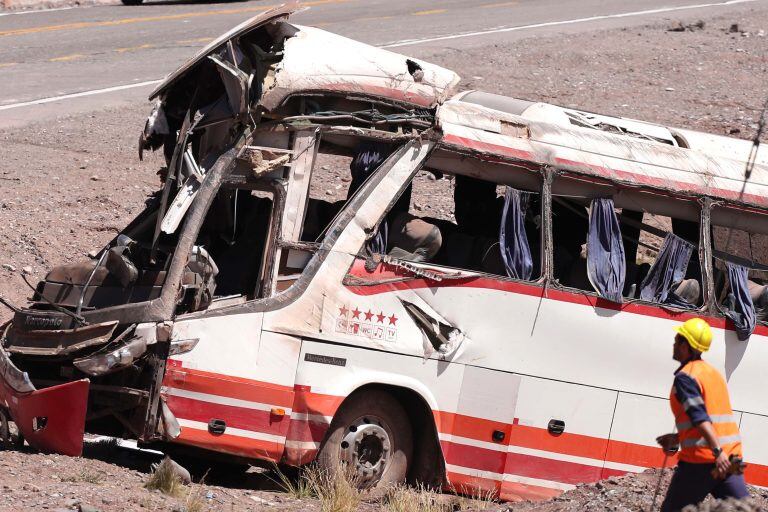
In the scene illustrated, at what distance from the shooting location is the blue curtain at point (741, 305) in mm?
9777

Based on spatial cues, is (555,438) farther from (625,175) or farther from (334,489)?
(625,175)

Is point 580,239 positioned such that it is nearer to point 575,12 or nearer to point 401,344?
point 401,344

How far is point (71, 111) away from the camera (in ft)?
60.4

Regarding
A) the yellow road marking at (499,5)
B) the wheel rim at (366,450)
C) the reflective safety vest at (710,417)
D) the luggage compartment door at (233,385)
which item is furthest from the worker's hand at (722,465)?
the yellow road marking at (499,5)

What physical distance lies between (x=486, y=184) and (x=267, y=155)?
1.83 metres

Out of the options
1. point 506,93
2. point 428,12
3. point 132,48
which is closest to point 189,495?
point 506,93

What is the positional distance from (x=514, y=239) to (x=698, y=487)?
9.08 feet

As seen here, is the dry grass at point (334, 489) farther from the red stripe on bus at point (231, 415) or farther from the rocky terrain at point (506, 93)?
the rocky terrain at point (506, 93)

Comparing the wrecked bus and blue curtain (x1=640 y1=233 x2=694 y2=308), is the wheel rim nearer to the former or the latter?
the wrecked bus

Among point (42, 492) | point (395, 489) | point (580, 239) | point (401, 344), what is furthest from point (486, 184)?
point (42, 492)

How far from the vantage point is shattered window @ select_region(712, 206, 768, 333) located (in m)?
9.90

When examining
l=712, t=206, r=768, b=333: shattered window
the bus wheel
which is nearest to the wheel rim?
the bus wheel

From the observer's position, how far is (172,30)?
25047 millimetres

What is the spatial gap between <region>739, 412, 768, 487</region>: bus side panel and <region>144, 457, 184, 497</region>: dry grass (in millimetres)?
4284
